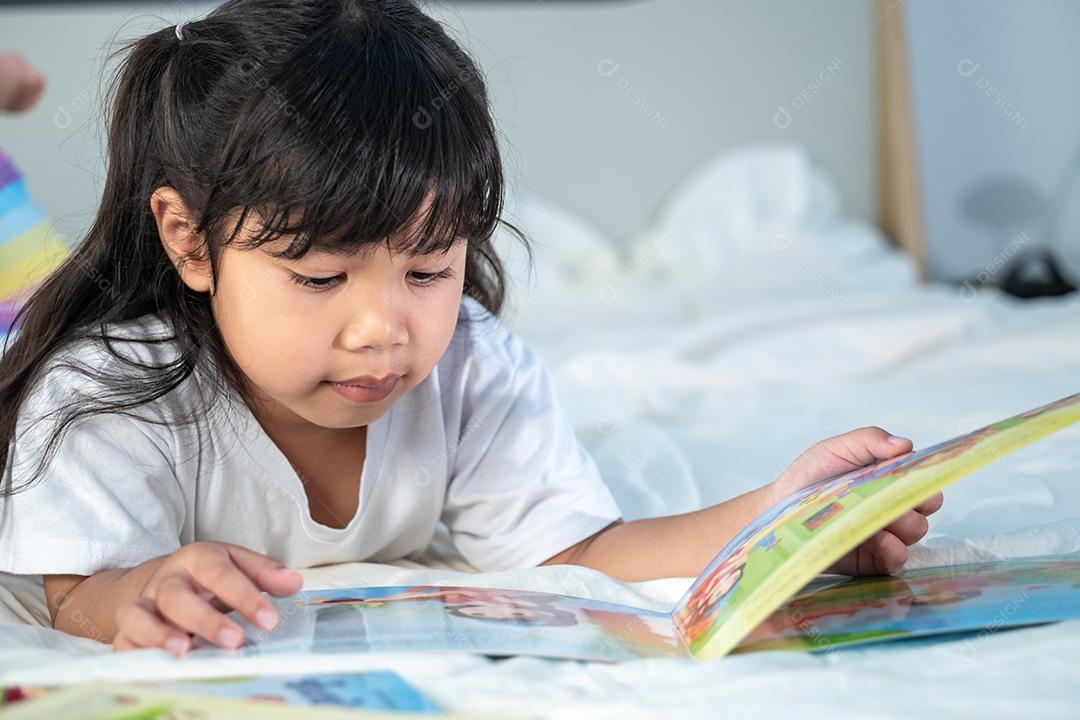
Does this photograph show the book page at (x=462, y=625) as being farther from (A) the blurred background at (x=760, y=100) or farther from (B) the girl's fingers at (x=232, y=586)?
(A) the blurred background at (x=760, y=100)

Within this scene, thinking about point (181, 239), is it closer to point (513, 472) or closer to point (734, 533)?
point (513, 472)

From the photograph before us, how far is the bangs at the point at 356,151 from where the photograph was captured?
2.17 ft

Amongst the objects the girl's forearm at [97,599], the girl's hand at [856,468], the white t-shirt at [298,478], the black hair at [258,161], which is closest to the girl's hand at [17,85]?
the black hair at [258,161]

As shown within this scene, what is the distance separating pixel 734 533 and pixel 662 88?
80.1 inches

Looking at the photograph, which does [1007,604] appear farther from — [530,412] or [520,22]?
[520,22]

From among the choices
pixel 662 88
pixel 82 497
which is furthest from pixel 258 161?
pixel 662 88

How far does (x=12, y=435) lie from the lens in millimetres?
758

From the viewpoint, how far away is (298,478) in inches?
32.7

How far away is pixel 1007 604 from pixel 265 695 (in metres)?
0.36

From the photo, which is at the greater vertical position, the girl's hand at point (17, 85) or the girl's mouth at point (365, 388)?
the girl's hand at point (17, 85)

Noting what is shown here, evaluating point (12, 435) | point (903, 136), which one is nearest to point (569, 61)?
point (903, 136)

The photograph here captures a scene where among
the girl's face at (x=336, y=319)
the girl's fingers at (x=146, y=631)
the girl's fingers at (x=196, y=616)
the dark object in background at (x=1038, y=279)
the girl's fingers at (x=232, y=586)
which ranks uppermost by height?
the girl's face at (x=336, y=319)

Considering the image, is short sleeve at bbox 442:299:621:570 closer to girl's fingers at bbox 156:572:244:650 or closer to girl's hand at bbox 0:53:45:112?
girl's fingers at bbox 156:572:244:650

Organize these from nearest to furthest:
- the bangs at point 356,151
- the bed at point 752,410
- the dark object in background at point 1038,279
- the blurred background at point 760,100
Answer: the bed at point 752,410 < the bangs at point 356,151 < the dark object in background at point 1038,279 < the blurred background at point 760,100
